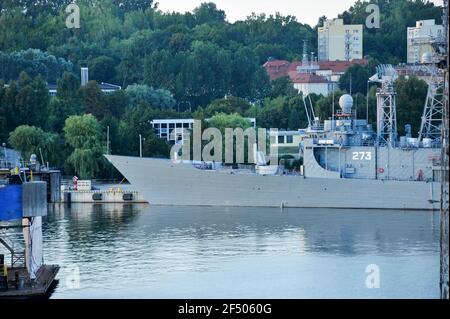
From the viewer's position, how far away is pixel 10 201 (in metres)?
30.8

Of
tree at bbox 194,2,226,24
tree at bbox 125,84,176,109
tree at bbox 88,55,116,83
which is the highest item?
tree at bbox 194,2,226,24

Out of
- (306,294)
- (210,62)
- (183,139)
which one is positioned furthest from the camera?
(210,62)

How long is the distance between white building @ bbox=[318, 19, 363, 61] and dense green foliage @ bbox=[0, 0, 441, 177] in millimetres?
993

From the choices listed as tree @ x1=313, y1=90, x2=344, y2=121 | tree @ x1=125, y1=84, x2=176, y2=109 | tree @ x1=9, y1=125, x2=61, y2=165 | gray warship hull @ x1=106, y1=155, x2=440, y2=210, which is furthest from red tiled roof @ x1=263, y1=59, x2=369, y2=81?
gray warship hull @ x1=106, y1=155, x2=440, y2=210

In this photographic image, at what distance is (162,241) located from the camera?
41281mm

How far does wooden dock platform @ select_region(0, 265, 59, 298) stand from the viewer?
30.3 m

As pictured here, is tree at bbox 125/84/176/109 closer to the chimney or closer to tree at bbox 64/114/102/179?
the chimney

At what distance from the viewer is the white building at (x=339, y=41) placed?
9531 centimetres

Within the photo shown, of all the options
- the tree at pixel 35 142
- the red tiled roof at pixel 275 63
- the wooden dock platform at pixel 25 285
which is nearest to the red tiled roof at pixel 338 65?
the red tiled roof at pixel 275 63

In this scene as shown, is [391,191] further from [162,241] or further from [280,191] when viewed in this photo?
[162,241]

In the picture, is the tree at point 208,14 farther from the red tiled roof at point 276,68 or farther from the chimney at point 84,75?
the chimney at point 84,75

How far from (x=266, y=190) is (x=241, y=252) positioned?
50.2 feet
